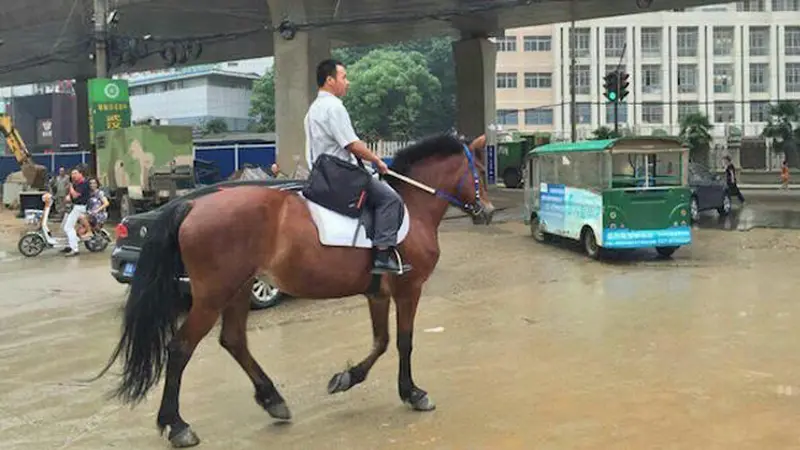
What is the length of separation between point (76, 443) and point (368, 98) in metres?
56.8

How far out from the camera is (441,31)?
35781mm

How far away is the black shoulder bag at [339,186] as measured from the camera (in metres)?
5.43

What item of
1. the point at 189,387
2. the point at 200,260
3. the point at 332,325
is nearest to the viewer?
the point at 200,260

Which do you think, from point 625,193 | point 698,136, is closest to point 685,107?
point 698,136

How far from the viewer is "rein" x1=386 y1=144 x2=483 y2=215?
5.98 m

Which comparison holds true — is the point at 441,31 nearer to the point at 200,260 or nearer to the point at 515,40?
the point at 200,260

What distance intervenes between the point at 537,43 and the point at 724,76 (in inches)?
678

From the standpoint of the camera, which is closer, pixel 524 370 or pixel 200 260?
pixel 200 260

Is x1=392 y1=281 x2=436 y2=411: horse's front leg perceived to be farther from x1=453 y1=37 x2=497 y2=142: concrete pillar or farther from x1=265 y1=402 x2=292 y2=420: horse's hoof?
x1=453 y1=37 x2=497 y2=142: concrete pillar

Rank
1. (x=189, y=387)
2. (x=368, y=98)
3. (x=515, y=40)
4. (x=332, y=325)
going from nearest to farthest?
(x=189, y=387) < (x=332, y=325) < (x=368, y=98) < (x=515, y=40)

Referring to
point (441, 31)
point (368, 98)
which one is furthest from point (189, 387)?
point (368, 98)

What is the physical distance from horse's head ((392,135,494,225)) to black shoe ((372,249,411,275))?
2.71 ft

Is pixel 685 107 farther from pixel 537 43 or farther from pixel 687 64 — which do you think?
pixel 537 43

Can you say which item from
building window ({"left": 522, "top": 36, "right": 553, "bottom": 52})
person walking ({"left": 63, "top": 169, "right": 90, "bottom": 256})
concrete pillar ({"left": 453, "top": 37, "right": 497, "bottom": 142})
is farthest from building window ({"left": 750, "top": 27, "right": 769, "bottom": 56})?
person walking ({"left": 63, "top": 169, "right": 90, "bottom": 256})
